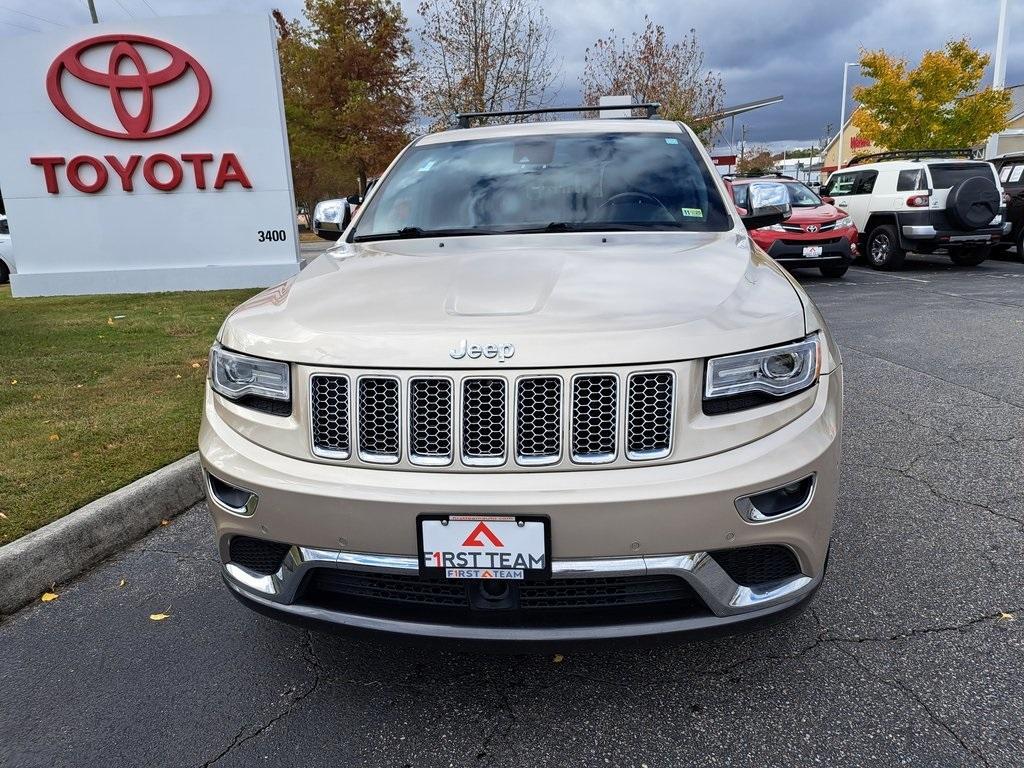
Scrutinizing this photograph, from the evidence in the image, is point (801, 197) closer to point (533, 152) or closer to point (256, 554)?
point (533, 152)

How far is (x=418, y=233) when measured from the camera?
10.4ft

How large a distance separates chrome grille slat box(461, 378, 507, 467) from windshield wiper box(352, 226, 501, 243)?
4.32 feet

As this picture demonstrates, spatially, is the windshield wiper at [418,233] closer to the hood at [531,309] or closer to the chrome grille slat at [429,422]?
the hood at [531,309]

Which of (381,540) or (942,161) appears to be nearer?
(381,540)

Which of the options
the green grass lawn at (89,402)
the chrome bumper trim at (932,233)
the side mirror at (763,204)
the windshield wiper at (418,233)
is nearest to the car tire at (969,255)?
the chrome bumper trim at (932,233)

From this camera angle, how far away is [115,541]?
332 centimetres

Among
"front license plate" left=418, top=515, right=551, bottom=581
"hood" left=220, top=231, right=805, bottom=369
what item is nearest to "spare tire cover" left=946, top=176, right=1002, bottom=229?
"hood" left=220, top=231, right=805, bottom=369

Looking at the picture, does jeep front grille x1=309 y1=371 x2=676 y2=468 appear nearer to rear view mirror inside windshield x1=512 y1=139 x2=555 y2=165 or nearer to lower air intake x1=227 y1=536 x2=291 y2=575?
lower air intake x1=227 y1=536 x2=291 y2=575

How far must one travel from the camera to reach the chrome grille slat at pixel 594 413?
1864mm

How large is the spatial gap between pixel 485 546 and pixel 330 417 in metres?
0.54

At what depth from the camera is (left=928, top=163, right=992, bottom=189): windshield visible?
12.6 meters

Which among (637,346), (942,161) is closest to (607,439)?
(637,346)

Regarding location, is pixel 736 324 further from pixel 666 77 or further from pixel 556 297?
pixel 666 77

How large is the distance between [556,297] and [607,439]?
0.45 meters
